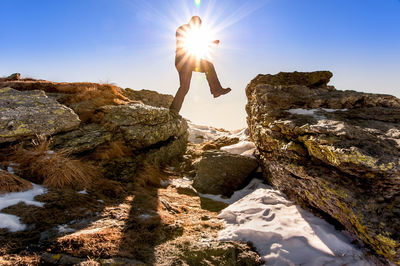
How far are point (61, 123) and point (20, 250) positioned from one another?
3841 millimetres

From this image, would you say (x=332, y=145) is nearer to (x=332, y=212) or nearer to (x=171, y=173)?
(x=332, y=212)

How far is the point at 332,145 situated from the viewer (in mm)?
2900

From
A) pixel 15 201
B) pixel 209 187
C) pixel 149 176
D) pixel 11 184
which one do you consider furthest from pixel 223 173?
pixel 11 184

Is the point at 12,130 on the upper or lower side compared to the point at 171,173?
upper

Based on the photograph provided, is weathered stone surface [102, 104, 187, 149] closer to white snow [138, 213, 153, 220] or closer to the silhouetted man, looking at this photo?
the silhouetted man

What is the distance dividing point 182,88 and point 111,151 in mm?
4445

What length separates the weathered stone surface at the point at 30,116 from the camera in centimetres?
423

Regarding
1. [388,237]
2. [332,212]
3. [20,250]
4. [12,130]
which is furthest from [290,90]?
[12,130]

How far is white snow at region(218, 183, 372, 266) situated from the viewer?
232cm

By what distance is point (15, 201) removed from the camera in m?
2.69

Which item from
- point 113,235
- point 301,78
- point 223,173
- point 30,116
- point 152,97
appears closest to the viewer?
point 113,235

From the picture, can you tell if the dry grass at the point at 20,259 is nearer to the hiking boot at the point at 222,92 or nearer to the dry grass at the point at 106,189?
the dry grass at the point at 106,189

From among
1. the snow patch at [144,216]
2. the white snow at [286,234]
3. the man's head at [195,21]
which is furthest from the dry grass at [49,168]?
the man's head at [195,21]

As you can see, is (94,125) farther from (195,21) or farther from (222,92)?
(195,21)
